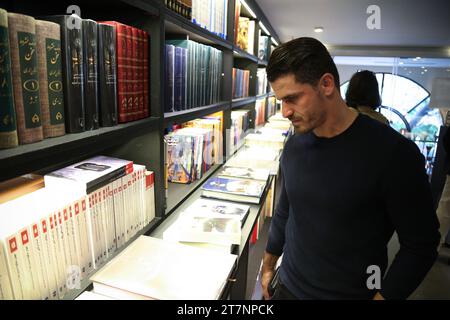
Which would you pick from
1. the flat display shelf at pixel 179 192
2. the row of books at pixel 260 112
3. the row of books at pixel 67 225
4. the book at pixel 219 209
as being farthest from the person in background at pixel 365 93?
the row of books at pixel 67 225

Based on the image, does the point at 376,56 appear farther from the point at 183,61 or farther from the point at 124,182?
the point at 124,182

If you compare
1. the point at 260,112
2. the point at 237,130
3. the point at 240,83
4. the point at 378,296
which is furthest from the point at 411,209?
the point at 260,112

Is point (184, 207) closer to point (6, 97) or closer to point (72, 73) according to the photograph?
point (72, 73)

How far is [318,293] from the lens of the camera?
1039 millimetres

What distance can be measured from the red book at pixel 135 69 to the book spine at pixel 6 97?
427 mm

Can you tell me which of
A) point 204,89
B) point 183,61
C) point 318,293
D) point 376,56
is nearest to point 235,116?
point 204,89

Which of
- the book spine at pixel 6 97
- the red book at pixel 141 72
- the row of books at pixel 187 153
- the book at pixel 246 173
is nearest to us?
the book spine at pixel 6 97

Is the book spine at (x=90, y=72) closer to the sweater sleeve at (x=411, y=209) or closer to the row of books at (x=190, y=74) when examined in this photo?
the row of books at (x=190, y=74)

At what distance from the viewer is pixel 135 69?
999 millimetres

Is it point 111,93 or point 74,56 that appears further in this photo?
point 111,93

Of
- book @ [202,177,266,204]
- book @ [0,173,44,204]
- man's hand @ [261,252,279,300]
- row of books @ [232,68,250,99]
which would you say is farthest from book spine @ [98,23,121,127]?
row of books @ [232,68,250,99]

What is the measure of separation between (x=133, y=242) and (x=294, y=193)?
1.91ft

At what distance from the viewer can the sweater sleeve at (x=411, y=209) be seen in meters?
0.85

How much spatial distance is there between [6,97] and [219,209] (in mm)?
905
